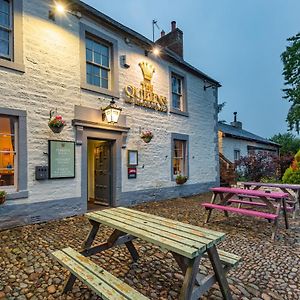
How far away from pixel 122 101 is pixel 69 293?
5.84 meters

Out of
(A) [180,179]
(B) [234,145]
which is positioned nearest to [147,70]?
(A) [180,179]

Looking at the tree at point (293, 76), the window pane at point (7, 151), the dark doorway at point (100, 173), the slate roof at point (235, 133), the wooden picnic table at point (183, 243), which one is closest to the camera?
the wooden picnic table at point (183, 243)

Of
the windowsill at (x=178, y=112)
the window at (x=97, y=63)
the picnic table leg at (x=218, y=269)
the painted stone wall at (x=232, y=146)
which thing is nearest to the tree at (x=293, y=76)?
the painted stone wall at (x=232, y=146)

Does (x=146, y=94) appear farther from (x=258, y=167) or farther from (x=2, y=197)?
(x=258, y=167)

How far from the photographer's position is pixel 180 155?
10055mm

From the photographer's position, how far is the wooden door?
742cm

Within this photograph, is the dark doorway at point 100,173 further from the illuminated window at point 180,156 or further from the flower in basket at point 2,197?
the illuminated window at point 180,156

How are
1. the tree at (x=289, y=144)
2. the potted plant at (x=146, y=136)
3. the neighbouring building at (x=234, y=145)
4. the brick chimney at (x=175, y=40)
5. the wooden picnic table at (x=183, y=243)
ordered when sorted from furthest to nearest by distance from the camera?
the tree at (x=289, y=144), the neighbouring building at (x=234, y=145), the brick chimney at (x=175, y=40), the potted plant at (x=146, y=136), the wooden picnic table at (x=183, y=243)

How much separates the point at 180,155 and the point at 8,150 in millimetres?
6610

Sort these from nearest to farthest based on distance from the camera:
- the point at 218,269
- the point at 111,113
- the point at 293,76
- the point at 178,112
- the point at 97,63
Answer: the point at 218,269 → the point at 111,113 → the point at 97,63 → the point at 178,112 → the point at 293,76

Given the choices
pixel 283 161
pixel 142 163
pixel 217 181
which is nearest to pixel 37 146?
pixel 142 163

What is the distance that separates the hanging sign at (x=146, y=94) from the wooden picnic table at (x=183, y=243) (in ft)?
17.4

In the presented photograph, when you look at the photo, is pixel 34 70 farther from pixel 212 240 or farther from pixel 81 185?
pixel 212 240

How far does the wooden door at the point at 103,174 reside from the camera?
7.42 meters
